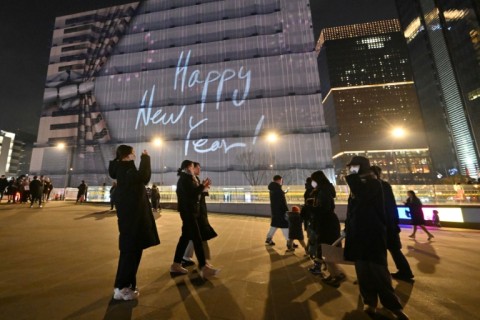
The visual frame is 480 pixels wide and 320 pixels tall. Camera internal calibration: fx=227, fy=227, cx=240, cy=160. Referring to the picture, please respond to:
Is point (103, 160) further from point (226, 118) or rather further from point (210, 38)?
point (210, 38)

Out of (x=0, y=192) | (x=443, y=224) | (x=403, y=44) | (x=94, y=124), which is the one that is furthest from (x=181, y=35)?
(x=403, y=44)

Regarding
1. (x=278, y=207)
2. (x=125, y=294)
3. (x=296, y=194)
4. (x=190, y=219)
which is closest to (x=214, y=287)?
(x=190, y=219)

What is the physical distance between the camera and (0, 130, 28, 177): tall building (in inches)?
3632

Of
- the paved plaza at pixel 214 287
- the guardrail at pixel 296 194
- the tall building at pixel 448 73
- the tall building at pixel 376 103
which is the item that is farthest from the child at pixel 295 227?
the tall building at pixel 376 103

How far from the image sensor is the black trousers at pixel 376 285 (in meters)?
2.44

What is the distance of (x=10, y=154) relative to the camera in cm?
9775

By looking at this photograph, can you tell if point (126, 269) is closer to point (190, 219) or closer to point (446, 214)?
point (190, 219)

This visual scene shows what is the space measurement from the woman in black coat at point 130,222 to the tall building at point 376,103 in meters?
106

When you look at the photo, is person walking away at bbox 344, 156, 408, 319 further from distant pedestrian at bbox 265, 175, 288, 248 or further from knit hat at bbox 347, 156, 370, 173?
distant pedestrian at bbox 265, 175, 288, 248

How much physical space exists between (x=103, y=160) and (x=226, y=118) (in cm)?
2297

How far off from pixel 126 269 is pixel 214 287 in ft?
4.02

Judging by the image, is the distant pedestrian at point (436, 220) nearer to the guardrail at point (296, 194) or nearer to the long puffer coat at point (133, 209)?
the guardrail at point (296, 194)

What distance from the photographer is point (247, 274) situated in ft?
12.7

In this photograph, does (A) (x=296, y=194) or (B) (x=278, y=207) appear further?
(A) (x=296, y=194)
